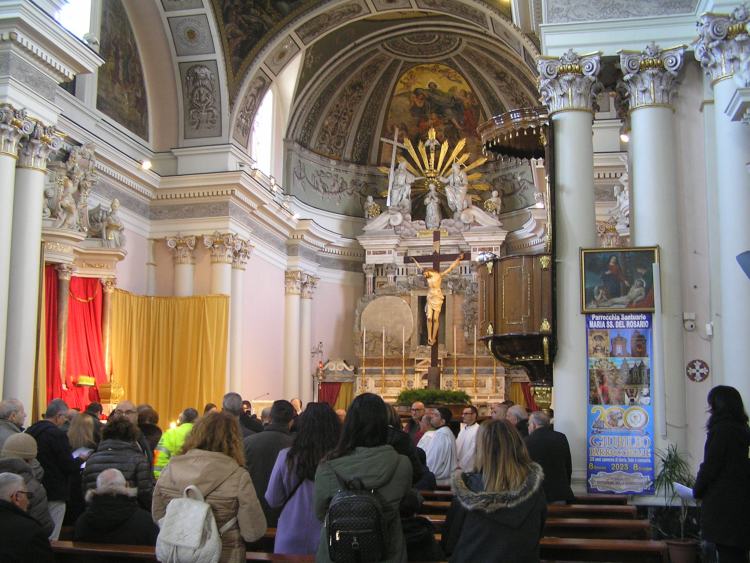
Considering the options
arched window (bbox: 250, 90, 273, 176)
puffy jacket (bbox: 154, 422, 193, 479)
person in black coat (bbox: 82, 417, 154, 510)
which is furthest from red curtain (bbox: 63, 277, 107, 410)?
person in black coat (bbox: 82, 417, 154, 510)

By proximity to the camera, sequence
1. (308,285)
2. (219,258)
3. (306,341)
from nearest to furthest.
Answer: (219,258)
(306,341)
(308,285)

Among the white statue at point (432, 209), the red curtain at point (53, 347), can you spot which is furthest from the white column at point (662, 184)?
the white statue at point (432, 209)

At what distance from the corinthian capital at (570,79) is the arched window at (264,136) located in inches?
484

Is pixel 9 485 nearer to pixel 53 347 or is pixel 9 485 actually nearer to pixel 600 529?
pixel 600 529

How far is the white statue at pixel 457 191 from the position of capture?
23.4m

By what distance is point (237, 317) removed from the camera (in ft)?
61.2

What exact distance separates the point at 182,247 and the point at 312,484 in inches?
552

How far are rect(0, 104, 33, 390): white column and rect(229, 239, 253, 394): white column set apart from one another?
7.68 m

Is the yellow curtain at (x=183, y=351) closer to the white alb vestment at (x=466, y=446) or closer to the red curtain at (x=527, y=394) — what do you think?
the red curtain at (x=527, y=394)

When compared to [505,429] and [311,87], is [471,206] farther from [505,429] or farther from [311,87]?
[505,429]

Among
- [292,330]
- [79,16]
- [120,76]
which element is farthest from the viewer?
[292,330]

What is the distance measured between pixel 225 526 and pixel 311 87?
19.5m

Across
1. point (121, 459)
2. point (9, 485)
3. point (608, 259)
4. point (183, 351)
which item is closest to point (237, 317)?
point (183, 351)

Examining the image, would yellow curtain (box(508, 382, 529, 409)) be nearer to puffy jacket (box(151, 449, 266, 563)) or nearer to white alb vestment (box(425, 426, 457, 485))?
white alb vestment (box(425, 426, 457, 485))
